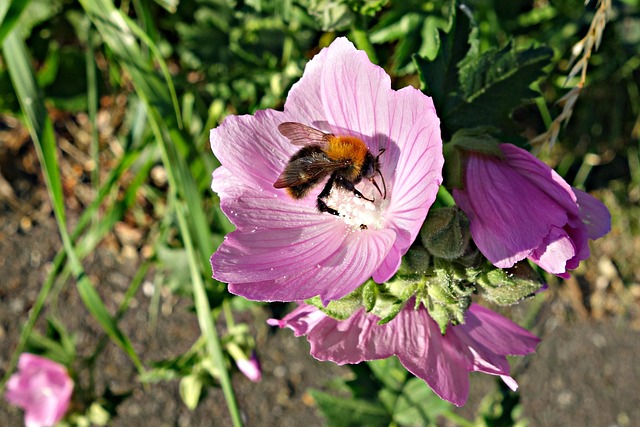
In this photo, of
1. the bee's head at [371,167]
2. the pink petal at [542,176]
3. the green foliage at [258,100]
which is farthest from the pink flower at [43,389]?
the pink petal at [542,176]

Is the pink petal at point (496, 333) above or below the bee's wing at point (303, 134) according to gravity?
below

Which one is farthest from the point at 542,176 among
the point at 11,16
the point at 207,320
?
the point at 11,16

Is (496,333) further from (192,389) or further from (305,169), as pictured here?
(192,389)

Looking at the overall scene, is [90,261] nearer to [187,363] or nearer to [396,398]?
[187,363]

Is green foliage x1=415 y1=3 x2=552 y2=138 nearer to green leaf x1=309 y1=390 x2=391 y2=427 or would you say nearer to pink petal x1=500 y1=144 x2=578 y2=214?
pink petal x1=500 y1=144 x2=578 y2=214

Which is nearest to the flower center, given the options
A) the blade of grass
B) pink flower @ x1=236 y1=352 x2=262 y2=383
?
the blade of grass

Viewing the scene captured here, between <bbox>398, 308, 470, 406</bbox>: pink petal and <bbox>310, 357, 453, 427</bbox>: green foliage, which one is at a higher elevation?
<bbox>398, 308, 470, 406</bbox>: pink petal

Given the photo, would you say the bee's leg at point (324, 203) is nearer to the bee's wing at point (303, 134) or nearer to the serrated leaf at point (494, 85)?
the bee's wing at point (303, 134)
